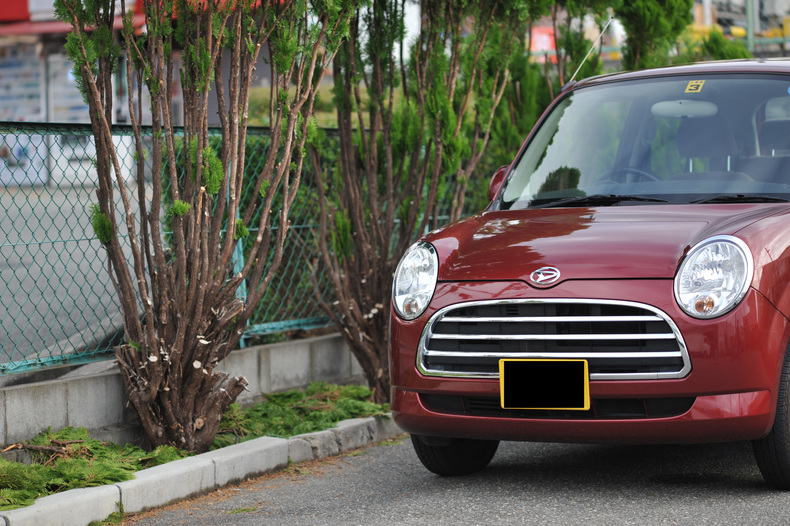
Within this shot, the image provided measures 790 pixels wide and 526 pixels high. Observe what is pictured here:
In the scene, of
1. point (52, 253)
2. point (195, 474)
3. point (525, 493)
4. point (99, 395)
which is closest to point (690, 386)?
point (525, 493)

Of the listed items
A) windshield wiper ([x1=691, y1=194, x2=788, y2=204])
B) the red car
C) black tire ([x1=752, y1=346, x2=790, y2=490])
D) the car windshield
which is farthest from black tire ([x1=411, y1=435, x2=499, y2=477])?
windshield wiper ([x1=691, y1=194, x2=788, y2=204])

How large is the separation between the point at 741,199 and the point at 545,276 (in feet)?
3.33

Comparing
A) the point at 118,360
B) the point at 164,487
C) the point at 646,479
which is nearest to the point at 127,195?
the point at 118,360

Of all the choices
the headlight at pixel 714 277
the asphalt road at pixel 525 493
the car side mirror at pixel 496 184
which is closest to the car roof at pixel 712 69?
the car side mirror at pixel 496 184

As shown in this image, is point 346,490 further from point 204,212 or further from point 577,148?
point 577,148

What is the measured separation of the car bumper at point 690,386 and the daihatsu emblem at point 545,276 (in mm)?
36

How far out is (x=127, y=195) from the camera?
4.53 m

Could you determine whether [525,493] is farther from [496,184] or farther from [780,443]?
[496,184]

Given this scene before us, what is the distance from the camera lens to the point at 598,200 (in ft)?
14.3

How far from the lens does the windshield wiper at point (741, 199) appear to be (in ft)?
13.3

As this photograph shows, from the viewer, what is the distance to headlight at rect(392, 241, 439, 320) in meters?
3.96

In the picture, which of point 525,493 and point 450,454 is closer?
point 525,493

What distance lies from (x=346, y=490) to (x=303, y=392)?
5.92ft

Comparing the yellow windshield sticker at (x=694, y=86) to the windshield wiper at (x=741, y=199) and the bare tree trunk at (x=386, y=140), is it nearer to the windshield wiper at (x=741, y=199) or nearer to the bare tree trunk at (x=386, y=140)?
the windshield wiper at (x=741, y=199)
